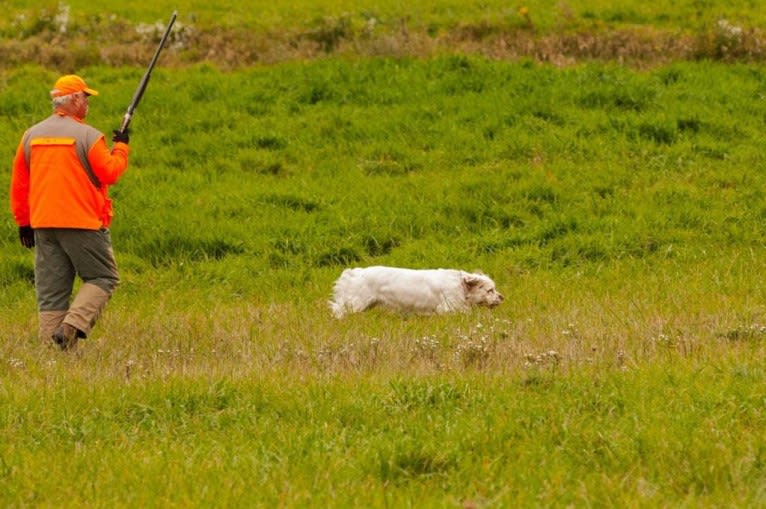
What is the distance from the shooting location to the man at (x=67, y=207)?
8.88 m

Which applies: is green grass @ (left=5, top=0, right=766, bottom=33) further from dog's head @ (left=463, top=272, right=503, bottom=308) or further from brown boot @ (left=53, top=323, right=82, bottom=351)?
brown boot @ (left=53, top=323, right=82, bottom=351)

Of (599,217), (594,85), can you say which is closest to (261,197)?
(599,217)

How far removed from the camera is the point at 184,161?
1606cm

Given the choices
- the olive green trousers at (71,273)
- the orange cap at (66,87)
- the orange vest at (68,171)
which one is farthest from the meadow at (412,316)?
the orange cap at (66,87)

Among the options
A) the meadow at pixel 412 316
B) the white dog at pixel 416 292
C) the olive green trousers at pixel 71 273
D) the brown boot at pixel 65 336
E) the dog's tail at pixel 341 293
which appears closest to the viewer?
the meadow at pixel 412 316

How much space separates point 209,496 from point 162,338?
14.3 ft

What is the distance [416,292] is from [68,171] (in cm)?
309

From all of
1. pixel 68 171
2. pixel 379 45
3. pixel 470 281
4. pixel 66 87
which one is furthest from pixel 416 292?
pixel 379 45

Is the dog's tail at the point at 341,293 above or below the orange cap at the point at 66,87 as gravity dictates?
below

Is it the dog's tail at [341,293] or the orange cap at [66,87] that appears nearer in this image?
the orange cap at [66,87]

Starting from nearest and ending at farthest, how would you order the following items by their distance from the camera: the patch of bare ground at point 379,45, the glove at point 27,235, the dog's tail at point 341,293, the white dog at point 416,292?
the glove at point 27,235, the white dog at point 416,292, the dog's tail at point 341,293, the patch of bare ground at point 379,45

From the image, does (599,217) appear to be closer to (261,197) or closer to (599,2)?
(261,197)

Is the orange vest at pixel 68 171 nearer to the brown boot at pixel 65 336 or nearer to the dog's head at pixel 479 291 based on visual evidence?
the brown boot at pixel 65 336

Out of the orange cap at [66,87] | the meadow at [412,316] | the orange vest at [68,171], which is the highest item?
the orange cap at [66,87]
